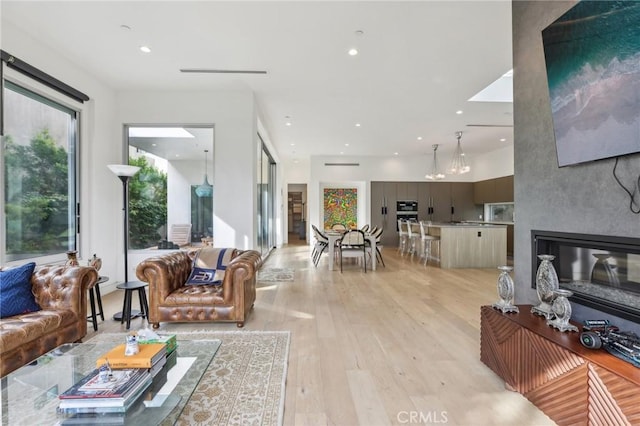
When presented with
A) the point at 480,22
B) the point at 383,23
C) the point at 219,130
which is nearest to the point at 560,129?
the point at 480,22

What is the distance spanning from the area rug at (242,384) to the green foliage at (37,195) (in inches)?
63.5

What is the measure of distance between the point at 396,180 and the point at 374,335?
7.96 metres

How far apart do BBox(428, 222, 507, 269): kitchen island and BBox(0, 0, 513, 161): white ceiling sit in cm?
241

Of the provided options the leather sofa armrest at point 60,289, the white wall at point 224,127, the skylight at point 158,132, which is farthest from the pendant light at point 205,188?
the leather sofa armrest at point 60,289

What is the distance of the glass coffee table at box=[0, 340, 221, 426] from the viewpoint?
4.26ft

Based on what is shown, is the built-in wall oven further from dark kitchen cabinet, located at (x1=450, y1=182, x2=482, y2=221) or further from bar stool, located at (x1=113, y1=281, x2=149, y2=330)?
bar stool, located at (x1=113, y1=281, x2=149, y2=330)

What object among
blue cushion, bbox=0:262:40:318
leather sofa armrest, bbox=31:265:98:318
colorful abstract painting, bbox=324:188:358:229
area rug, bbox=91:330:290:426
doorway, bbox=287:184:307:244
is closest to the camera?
area rug, bbox=91:330:290:426

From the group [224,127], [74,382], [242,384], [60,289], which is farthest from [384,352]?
[224,127]

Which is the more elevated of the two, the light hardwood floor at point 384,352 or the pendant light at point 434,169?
the pendant light at point 434,169

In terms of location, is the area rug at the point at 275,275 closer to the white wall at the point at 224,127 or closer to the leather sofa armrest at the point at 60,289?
the white wall at the point at 224,127

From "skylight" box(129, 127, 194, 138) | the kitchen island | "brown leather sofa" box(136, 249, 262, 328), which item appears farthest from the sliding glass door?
the kitchen island

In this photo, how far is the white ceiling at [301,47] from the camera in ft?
9.31

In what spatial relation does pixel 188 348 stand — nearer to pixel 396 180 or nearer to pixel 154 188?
pixel 154 188

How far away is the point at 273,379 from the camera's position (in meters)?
2.10
